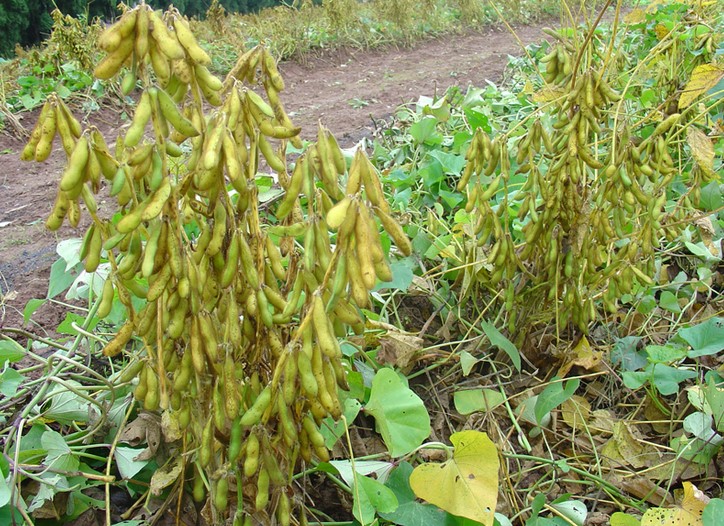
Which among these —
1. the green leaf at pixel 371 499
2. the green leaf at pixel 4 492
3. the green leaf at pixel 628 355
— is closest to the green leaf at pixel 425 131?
the green leaf at pixel 628 355

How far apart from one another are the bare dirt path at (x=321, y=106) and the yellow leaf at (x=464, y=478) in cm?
146

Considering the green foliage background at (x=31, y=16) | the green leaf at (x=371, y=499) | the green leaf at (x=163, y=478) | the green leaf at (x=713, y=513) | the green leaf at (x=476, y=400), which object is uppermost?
the green foliage background at (x=31, y=16)

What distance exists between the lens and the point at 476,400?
1546 mm

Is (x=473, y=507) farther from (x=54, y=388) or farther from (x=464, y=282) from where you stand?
(x=54, y=388)

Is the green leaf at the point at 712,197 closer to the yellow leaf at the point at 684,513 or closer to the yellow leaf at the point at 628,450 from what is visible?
the yellow leaf at the point at 628,450

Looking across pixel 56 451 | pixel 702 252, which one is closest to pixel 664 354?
pixel 702 252

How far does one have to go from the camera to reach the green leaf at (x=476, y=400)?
1.52 m

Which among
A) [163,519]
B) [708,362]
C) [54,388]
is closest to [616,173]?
[708,362]

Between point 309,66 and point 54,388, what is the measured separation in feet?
23.6

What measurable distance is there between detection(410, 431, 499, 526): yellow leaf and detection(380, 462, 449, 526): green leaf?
0.09m

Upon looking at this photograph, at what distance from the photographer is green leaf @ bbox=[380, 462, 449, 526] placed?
1190 millimetres

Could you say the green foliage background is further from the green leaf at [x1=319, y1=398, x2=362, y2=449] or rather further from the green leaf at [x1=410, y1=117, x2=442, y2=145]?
the green leaf at [x1=319, y1=398, x2=362, y2=449]

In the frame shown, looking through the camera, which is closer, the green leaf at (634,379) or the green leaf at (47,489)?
the green leaf at (47,489)

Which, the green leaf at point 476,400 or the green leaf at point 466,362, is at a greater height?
the green leaf at point 466,362
